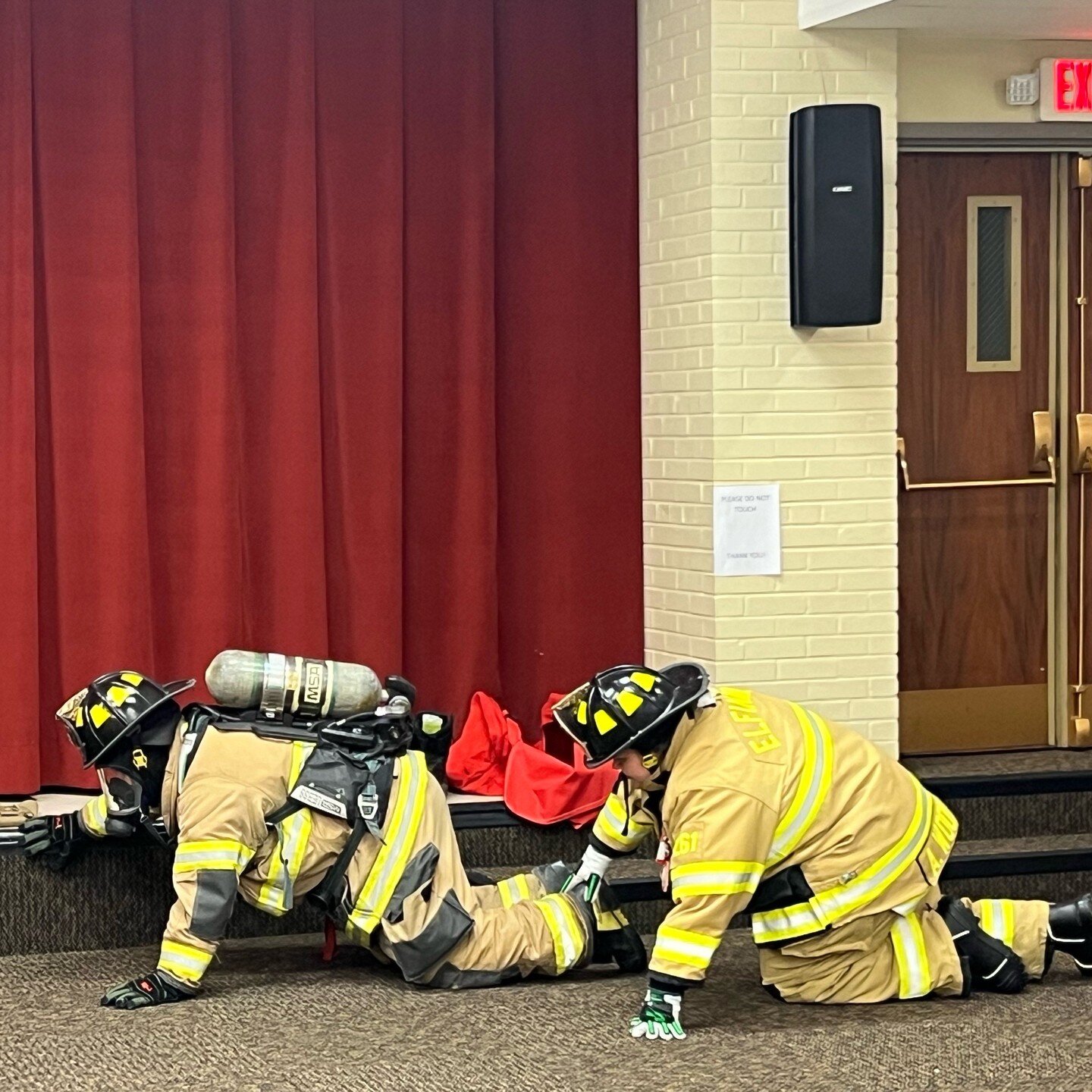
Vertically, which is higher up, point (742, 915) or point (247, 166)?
point (247, 166)

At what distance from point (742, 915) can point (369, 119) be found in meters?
2.52

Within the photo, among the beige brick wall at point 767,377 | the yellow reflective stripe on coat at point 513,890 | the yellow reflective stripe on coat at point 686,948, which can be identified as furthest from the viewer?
the beige brick wall at point 767,377

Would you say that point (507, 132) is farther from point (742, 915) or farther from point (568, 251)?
point (742, 915)

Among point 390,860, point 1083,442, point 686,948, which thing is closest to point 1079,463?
point 1083,442

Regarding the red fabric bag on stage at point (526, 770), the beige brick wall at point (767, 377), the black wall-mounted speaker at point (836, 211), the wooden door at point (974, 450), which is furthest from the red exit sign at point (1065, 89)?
the red fabric bag on stage at point (526, 770)

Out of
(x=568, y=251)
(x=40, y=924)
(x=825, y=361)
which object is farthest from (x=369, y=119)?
(x=40, y=924)

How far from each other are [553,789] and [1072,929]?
146 centimetres

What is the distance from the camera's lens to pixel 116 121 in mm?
4930

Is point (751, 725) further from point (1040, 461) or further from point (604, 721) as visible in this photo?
point (1040, 461)

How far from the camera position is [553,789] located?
4.88 m

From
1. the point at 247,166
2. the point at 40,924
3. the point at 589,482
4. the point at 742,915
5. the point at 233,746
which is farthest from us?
the point at 589,482

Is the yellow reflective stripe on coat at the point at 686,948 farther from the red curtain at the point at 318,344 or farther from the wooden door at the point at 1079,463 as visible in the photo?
the wooden door at the point at 1079,463

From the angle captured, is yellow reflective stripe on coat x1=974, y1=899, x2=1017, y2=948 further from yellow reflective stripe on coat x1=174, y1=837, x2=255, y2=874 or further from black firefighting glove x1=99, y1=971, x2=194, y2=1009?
black firefighting glove x1=99, y1=971, x2=194, y2=1009

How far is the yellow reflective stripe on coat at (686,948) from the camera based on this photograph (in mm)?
3615
